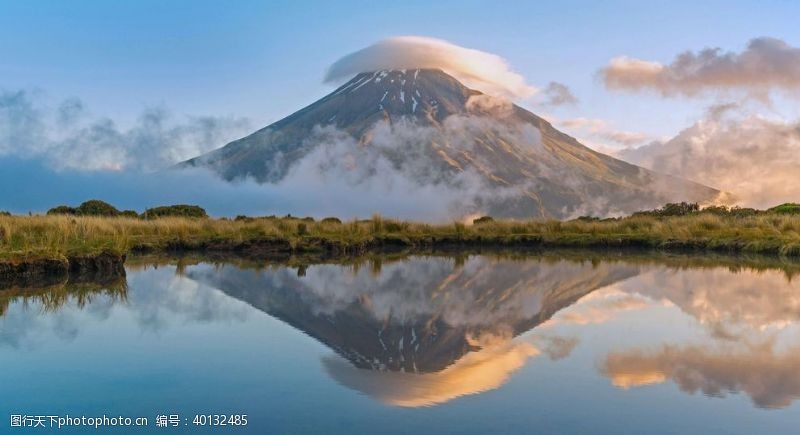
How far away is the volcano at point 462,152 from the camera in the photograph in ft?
253

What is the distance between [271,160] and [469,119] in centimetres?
2593

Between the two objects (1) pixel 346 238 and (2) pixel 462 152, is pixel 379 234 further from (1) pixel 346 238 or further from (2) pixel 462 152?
(2) pixel 462 152

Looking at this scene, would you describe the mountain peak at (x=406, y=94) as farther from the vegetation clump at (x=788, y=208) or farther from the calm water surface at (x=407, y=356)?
the calm water surface at (x=407, y=356)

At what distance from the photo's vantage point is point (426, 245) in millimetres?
20109

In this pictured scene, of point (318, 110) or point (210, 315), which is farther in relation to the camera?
point (318, 110)

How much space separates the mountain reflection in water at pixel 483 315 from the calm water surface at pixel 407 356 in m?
0.03

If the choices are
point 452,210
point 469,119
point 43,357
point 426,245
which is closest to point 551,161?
point 469,119

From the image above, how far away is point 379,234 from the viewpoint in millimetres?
19625

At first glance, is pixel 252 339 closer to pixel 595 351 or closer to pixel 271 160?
pixel 595 351

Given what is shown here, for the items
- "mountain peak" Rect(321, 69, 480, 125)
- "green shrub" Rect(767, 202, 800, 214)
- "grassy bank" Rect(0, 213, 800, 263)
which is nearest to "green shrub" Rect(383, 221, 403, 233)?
"grassy bank" Rect(0, 213, 800, 263)

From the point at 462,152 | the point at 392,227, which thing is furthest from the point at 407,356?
the point at 462,152

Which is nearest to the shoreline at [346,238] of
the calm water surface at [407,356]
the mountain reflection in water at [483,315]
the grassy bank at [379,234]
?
the grassy bank at [379,234]

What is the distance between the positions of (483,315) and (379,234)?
12469 millimetres

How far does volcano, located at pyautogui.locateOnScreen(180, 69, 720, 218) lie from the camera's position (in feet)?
253
